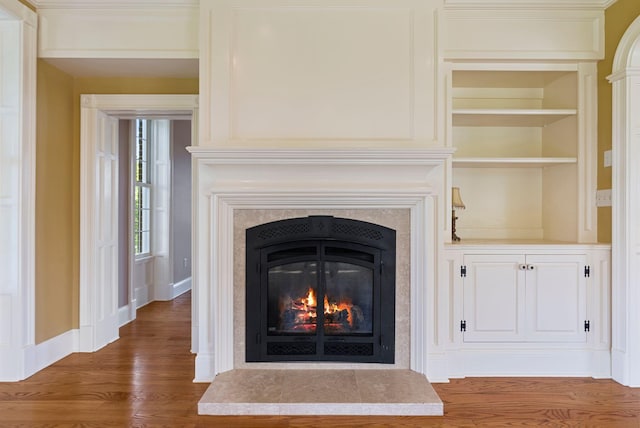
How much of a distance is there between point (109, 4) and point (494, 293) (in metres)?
3.34

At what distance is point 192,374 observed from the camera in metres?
3.21

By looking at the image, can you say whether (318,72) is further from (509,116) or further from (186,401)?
(186,401)

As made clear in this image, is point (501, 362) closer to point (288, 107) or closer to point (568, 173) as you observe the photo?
point (568, 173)

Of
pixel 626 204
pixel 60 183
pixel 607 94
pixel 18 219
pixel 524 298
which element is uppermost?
pixel 607 94

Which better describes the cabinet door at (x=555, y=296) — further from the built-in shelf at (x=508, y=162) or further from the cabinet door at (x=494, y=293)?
the built-in shelf at (x=508, y=162)

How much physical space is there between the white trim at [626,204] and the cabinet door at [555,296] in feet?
0.74

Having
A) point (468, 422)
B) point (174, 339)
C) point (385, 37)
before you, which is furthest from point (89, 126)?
point (468, 422)

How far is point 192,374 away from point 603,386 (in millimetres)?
2732

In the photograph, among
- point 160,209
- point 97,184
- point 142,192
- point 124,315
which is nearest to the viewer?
point 97,184

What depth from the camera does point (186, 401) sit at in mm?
2746

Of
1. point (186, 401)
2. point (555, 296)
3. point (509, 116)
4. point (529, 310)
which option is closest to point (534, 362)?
point (529, 310)

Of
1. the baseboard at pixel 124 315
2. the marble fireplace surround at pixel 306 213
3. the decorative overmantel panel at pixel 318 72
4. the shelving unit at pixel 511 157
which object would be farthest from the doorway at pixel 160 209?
the shelving unit at pixel 511 157

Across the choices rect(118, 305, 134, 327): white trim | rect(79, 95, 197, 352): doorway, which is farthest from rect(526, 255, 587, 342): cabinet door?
rect(118, 305, 134, 327): white trim

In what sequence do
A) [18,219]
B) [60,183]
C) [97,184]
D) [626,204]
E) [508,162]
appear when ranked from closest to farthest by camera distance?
[626,204]
[18,219]
[508,162]
[60,183]
[97,184]
